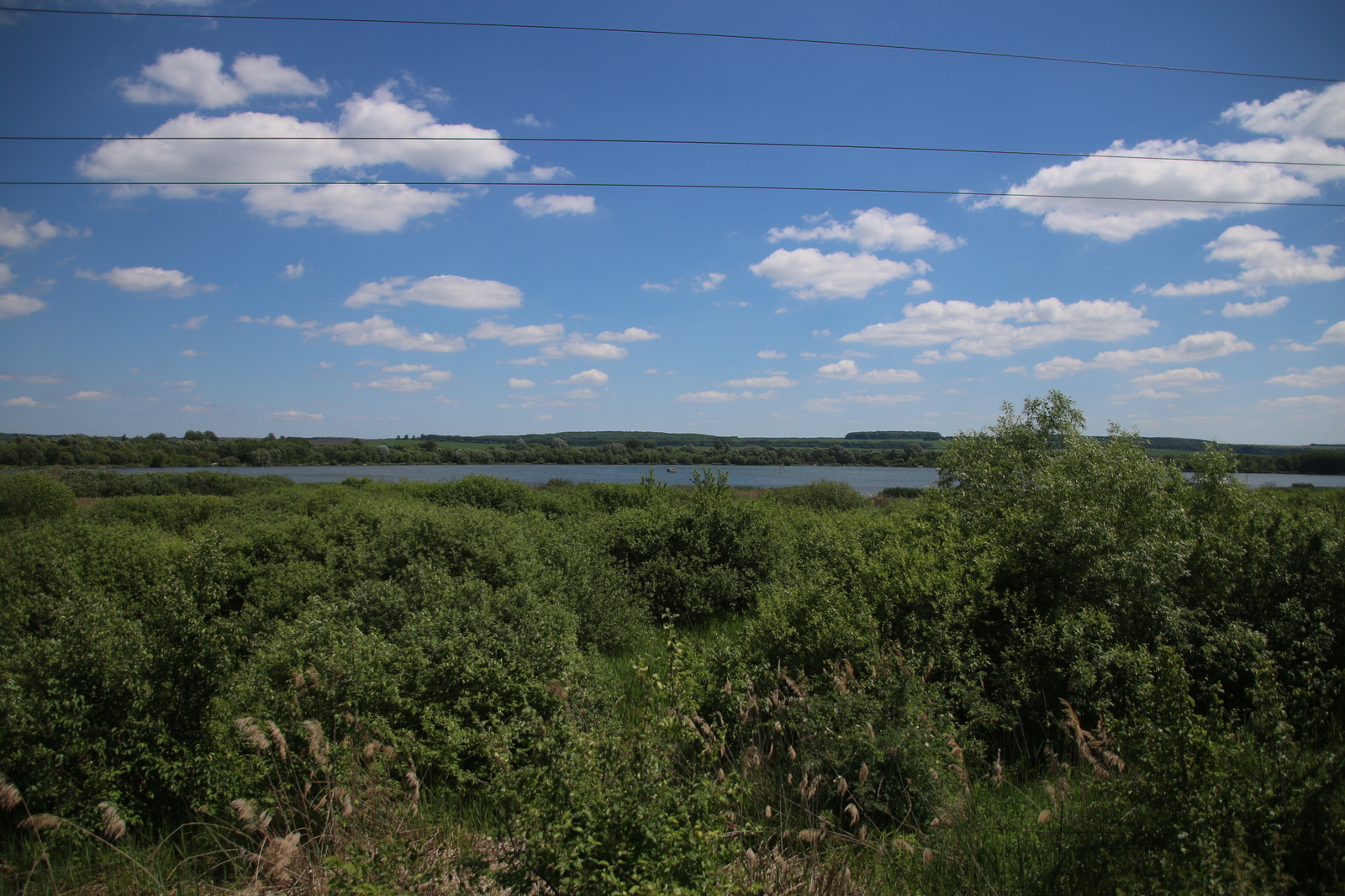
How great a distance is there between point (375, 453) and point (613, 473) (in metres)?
27.8

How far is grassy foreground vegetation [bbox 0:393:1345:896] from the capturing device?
3215 mm

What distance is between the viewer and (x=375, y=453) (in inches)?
2267

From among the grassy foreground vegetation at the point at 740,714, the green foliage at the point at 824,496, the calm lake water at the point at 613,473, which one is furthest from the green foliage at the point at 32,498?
the green foliage at the point at 824,496

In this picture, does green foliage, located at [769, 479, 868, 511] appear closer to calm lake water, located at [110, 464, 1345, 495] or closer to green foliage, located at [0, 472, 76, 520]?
calm lake water, located at [110, 464, 1345, 495]

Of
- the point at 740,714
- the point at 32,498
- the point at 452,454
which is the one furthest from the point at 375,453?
the point at 740,714

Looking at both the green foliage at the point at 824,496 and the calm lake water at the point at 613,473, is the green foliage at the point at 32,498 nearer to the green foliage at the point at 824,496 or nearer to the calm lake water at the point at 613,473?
the calm lake water at the point at 613,473

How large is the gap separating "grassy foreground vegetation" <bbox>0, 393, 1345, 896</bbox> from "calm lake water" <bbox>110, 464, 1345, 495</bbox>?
25.6m

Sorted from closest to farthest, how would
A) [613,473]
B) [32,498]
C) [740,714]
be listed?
[740,714] < [32,498] < [613,473]

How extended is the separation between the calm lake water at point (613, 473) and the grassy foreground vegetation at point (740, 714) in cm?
2565

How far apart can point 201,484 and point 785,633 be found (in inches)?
1237

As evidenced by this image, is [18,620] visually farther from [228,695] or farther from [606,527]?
[606,527]

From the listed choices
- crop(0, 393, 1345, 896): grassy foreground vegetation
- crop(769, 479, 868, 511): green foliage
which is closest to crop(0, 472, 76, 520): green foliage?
crop(0, 393, 1345, 896): grassy foreground vegetation

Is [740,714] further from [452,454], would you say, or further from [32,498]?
[452,454]

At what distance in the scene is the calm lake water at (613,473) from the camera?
3547 cm
